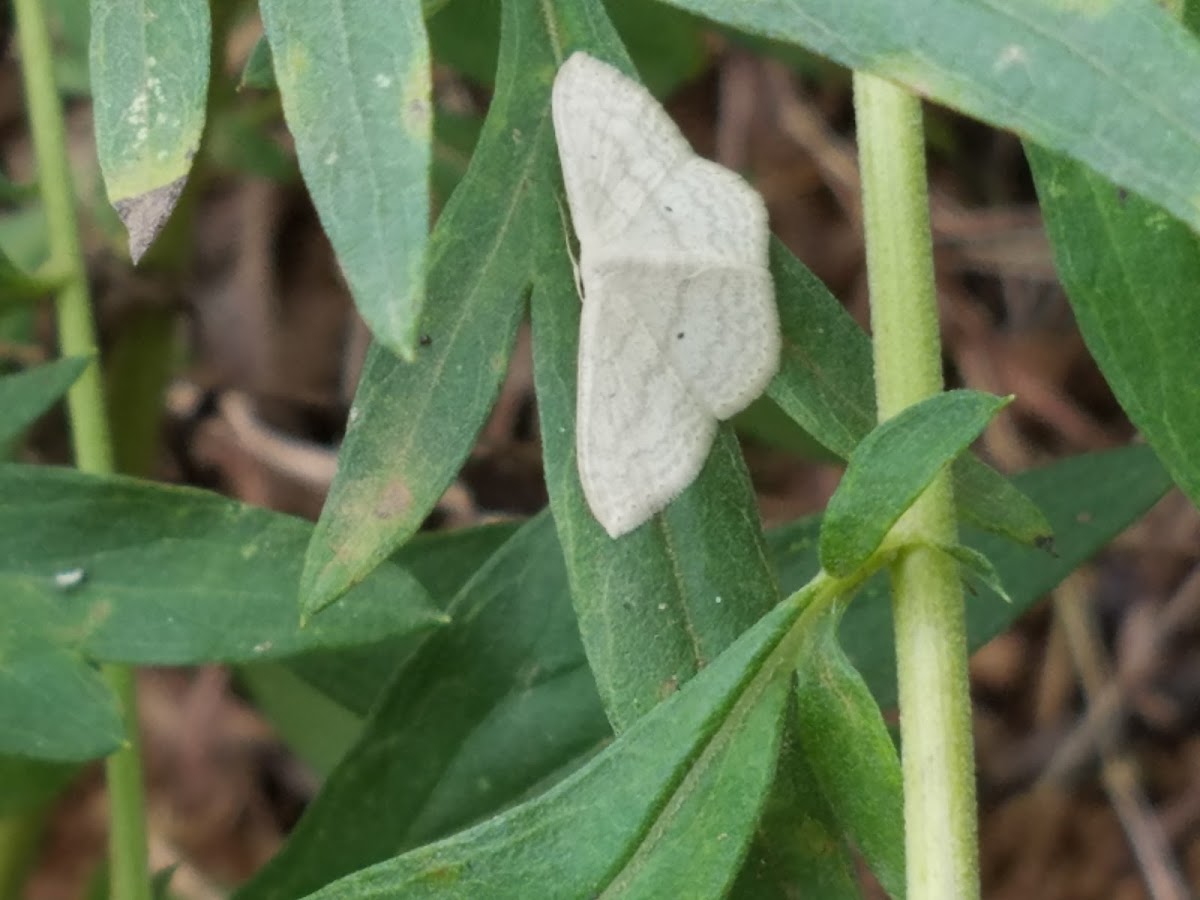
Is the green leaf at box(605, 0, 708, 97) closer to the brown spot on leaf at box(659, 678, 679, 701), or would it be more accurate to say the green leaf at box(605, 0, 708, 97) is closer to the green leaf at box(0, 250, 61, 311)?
the green leaf at box(0, 250, 61, 311)

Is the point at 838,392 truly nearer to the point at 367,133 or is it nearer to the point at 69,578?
the point at 367,133

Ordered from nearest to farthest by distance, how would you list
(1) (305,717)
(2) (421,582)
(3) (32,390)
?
(3) (32,390), (2) (421,582), (1) (305,717)

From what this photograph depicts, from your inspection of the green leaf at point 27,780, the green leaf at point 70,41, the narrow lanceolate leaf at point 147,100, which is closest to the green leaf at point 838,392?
the narrow lanceolate leaf at point 147,100

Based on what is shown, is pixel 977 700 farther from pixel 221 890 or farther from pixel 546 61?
pixel 546 61

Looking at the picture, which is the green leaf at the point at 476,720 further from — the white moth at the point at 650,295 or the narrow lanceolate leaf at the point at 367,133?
the narrow lanceolate leaf at the point at 367,133

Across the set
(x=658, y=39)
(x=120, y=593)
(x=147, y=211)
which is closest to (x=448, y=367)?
(x=147, y=211)

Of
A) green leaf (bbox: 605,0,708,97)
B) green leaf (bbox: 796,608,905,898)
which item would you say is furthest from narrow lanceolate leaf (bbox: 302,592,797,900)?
green leaf (bbox: 605,0,708,97)
